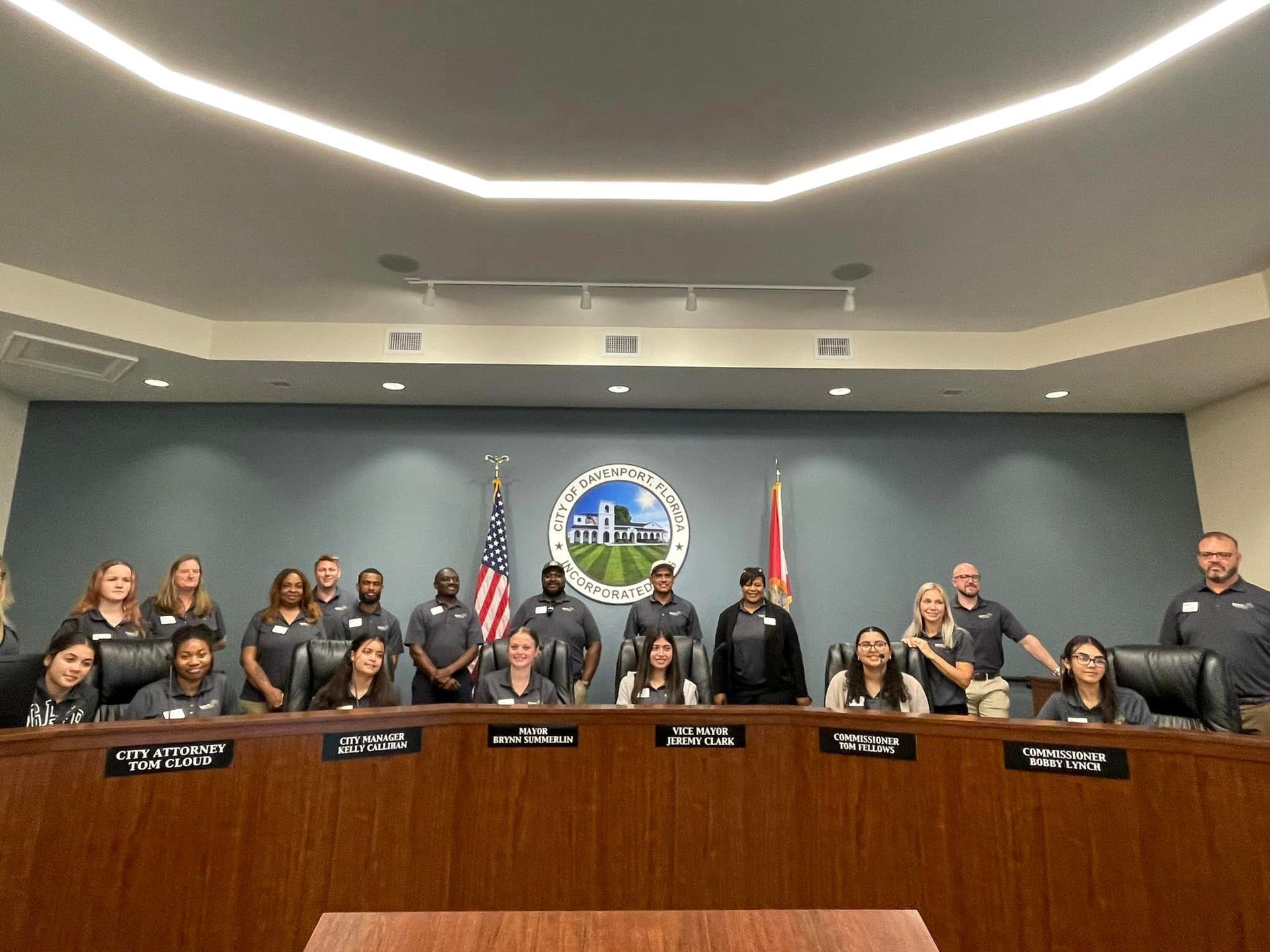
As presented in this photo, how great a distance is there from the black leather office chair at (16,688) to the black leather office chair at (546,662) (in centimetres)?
177

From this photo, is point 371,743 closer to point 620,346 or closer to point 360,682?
point 360,682

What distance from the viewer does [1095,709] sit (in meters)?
2.64

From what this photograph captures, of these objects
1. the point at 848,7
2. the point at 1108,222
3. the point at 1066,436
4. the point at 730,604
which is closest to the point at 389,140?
the point at 848,7

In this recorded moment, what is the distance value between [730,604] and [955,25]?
12.4ft

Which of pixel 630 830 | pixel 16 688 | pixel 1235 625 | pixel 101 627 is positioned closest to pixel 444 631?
pixel 101 627

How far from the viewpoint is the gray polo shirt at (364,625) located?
171 inches

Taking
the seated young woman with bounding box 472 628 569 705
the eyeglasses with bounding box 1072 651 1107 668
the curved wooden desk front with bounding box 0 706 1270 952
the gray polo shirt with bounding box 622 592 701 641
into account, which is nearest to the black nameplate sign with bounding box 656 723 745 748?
the curved wooden desk front with bounding box 0 706 1270 952

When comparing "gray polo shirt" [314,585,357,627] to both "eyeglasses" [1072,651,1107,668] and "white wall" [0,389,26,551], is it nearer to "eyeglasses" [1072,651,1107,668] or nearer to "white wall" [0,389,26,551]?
"white wall" [0,389,26,551]

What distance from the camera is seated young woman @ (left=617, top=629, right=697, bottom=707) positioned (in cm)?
323

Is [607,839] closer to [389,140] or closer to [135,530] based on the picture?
[389,140]

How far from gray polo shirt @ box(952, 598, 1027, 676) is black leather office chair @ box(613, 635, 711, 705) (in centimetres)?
168

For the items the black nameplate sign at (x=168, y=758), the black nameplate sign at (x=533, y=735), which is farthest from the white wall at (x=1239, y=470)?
the black nameplate sign at (x=168, y=758)

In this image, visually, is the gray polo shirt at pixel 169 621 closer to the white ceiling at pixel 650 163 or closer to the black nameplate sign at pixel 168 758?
the white ceiling at pixel 650 163

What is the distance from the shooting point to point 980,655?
435 centimetres
